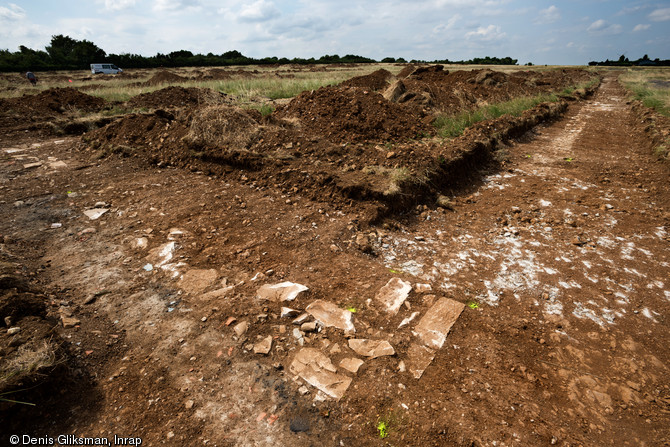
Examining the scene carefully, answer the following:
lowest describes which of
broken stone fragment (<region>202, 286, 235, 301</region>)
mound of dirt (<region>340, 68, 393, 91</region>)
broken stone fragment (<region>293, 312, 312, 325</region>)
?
broken stone fragment (<region>293, 312, 312, 325</region>)

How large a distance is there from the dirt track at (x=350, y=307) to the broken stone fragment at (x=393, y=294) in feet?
0.21

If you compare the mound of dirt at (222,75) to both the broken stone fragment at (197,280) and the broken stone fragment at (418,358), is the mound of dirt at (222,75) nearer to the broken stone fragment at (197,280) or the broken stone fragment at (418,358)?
the broken stone fragment at (197,280)

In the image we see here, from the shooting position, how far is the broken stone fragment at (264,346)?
2.15 m

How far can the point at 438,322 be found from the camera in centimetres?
241

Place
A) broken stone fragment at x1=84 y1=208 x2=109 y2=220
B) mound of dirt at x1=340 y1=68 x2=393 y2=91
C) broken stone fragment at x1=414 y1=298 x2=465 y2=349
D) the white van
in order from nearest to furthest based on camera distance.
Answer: broken stone fragment at x1=414 y1=298 x2=465 y2=349 → broken stone fragment at x1=84 y1=208 x2=109 y2=220 → mound of dirt at x1=340 y1=68 x2=393 y2=91 → the white van

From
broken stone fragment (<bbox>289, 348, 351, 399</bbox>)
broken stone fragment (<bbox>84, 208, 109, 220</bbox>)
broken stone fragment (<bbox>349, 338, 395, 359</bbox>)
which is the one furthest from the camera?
broken stone fragment (<bbox>84, 208, 109, 220</bbox>)

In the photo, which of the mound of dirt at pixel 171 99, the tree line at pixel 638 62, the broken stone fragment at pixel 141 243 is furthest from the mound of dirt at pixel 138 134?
the tree line at pixel 638 62

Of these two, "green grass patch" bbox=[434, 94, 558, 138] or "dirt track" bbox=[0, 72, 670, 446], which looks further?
"green grass patch" bbox=[434, 94, 558, 138]

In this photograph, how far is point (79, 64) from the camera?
35.0m

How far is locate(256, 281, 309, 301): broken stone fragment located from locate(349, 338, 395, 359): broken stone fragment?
0.65 meters

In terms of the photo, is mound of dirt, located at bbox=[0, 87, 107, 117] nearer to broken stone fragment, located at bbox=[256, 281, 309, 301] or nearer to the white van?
broken stone fragment, located at bbox=[256, 281, 309, 301]

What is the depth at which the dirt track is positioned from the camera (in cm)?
177

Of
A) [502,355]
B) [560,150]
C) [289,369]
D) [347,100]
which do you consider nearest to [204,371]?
[289,369]

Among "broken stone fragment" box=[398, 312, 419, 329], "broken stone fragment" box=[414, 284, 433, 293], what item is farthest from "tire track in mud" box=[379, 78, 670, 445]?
"broken stone fragment" box=[398, 312, 419, 329]
